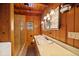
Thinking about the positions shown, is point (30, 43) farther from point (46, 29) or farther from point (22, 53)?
point (46, 29)

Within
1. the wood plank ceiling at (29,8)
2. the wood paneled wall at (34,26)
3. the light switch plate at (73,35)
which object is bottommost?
the light switch plate at (73,35)

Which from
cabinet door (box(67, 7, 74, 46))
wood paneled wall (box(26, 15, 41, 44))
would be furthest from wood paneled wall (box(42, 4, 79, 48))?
wood paneled wall (box(26, 15, 41, 44))

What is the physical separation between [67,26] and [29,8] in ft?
1.64

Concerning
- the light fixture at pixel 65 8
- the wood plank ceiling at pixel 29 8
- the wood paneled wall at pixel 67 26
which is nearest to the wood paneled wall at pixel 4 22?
the wood plank ceiling at pixel 29 8

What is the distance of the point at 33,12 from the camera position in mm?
1626

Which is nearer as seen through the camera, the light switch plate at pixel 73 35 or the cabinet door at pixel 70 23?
the light switch plate at pixel 73 35

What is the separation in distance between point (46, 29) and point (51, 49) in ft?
0.85

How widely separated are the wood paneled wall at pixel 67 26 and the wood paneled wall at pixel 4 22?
16.8 inches

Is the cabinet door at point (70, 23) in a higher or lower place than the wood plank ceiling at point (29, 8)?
lower

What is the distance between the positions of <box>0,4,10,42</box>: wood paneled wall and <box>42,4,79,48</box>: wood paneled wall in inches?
16.8

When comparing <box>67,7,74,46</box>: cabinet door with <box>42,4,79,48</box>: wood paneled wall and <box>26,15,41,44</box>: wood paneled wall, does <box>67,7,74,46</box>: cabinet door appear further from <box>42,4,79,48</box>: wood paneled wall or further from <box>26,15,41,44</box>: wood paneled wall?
Result: <box>26,15,41,44</box>: wood paneled wall

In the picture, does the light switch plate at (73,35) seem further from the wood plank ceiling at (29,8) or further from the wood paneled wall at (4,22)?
the wood paneled wall at (4,22)

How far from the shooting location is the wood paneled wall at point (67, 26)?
5.10 ft

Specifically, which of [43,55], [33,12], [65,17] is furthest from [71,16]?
[43,55]
